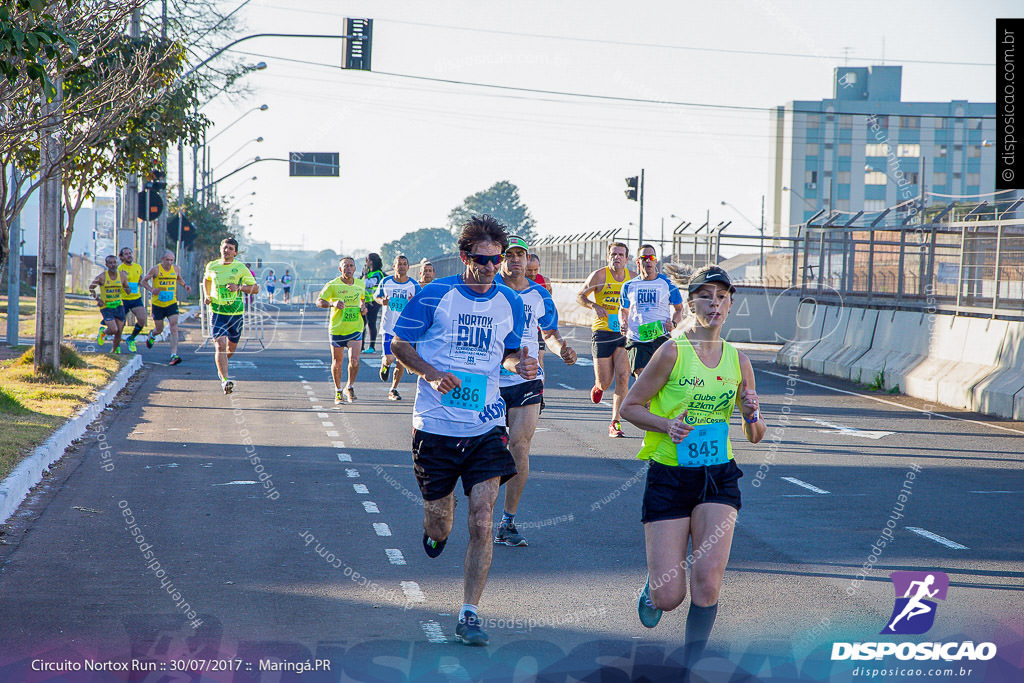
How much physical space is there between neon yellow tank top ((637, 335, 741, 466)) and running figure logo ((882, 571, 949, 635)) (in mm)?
1534

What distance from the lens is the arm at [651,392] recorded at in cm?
514

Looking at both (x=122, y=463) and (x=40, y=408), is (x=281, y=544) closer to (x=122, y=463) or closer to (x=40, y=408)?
(x=122, y=463)

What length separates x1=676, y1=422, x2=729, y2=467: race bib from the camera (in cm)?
511

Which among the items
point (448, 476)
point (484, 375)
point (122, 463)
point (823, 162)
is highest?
point (823, 162)

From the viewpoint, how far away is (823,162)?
111812mm

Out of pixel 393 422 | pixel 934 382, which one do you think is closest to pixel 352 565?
pixel 393 422

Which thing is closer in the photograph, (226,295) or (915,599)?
(915,599)

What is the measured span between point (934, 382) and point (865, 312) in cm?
421

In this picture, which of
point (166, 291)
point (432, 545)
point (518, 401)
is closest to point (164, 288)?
point (166, 291)

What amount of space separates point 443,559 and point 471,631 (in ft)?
6.30

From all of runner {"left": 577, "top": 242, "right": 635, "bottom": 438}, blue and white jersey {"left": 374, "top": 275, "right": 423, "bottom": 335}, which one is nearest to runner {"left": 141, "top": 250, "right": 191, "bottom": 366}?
blue and white jersey {"left": 374, "top": 275, "right": 423, "bottom": 335}

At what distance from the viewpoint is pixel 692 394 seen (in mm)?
5188

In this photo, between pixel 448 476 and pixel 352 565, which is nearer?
pixel 448 476

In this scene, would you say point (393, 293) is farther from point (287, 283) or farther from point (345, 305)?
point (287, 283)
